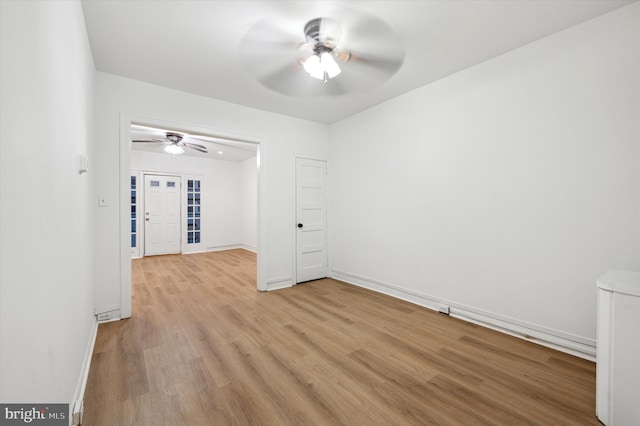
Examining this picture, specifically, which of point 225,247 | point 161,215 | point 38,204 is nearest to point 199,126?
point 38,204

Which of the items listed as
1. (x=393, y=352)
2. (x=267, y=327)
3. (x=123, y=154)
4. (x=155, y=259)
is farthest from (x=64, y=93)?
(x=155, y=259)

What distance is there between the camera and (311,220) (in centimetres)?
465

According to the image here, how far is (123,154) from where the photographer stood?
301 centimetres

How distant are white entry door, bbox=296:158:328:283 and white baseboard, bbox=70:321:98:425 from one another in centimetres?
268

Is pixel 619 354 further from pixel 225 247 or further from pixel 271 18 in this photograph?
pixel 225 247

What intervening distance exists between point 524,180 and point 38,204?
11.2ft

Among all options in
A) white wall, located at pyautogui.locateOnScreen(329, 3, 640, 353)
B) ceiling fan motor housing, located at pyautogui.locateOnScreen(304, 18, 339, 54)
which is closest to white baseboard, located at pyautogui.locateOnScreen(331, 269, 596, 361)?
white wall, located at pyautogui.locateOnScreen(329, 3, 640, 353)

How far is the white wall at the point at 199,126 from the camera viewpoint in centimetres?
291

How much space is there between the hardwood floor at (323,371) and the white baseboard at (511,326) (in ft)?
0.34

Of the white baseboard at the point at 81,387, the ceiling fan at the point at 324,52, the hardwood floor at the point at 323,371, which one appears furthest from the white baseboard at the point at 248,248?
the ceiling fan at the point at 324,52

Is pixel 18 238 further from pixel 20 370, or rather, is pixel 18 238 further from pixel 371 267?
pixel 371 267

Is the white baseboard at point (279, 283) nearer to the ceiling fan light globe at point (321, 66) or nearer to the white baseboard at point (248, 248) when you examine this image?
the ceiling fan light globe at point (321, 66)

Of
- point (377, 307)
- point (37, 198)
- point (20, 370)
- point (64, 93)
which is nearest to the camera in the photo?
point (20, 370)

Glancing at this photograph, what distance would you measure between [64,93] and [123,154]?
68.3 inches
